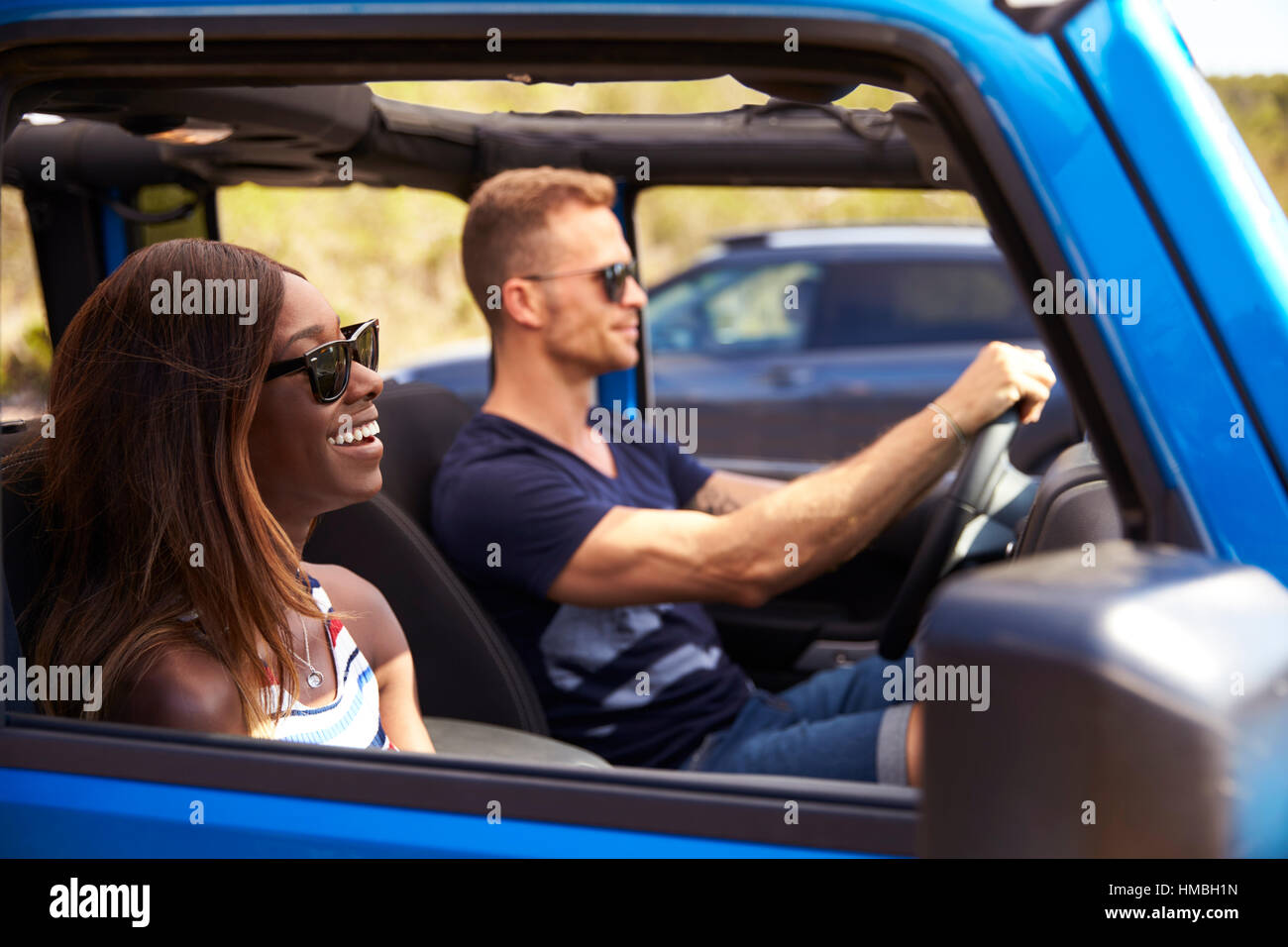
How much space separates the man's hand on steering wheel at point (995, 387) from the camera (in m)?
1.83

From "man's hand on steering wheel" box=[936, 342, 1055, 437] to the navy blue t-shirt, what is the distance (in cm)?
64

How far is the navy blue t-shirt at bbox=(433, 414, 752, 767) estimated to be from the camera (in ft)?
7.14

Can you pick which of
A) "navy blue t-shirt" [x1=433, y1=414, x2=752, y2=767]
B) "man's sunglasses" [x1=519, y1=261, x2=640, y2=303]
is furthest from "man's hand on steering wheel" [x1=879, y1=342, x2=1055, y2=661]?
"man's sunglasses" [x1=519, y1=261, x2=640, y2=303]

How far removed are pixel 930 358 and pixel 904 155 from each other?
4742mm

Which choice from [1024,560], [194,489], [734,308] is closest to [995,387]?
[1024,560]

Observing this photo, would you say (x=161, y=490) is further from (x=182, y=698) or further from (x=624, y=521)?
(x=624, y=521)

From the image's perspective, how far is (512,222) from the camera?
2539 mm

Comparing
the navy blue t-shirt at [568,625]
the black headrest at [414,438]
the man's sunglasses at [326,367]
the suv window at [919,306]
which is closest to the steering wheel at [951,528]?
the navy blue t-shirt at [568,625]

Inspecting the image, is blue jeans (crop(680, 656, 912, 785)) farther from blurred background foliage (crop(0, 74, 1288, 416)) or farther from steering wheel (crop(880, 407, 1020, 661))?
blurred background foliage (crop(0, 74, 1288, 416))

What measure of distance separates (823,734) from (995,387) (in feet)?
1.91

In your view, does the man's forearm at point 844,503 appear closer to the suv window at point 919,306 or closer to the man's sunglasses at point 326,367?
the man's sunglasses at point 326,367
